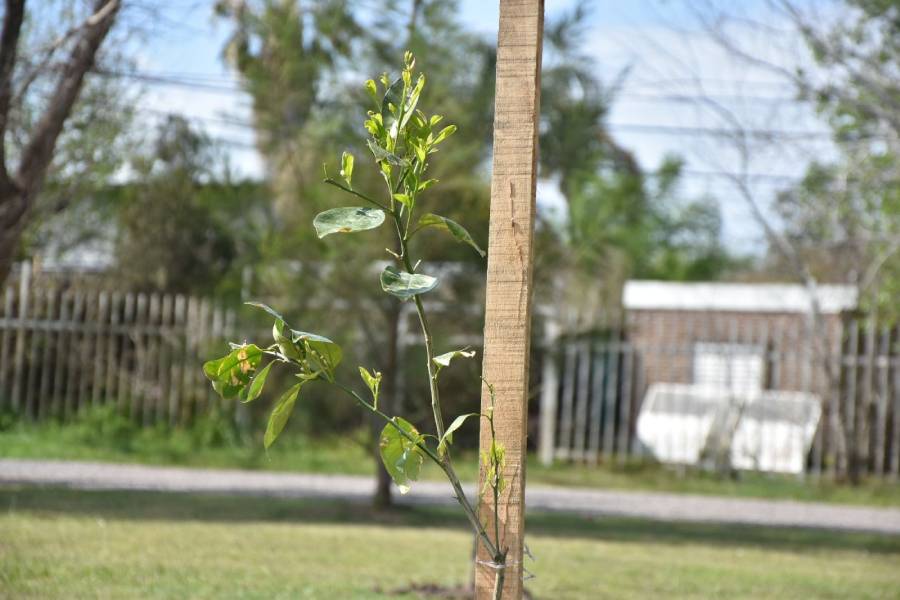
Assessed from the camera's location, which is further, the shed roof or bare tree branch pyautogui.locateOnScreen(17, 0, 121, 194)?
the shed roof

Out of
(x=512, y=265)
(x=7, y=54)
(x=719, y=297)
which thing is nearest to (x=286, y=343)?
(x=512, y=265)

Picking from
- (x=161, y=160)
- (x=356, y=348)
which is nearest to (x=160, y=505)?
(x=356, y=348)

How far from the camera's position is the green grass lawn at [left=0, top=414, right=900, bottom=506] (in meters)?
13.7

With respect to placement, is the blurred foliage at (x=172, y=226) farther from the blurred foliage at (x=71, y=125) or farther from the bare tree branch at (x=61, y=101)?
the bare tree branch at (x=61, y=101)

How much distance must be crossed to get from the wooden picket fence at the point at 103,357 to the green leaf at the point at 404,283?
40.0 feet

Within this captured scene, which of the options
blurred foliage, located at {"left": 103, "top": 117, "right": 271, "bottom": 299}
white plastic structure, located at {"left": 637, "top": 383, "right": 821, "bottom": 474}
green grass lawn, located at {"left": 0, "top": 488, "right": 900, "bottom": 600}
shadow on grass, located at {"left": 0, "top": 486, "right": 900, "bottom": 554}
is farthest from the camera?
blurred foliage, located at {"left": 103, "top": 117, "right": 271, "bottom": 299}

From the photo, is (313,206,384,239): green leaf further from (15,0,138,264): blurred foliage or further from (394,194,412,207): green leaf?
(15,0,138,264): blurred foliage

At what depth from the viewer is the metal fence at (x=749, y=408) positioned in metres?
15.1

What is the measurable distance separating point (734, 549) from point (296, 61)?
15.9ft

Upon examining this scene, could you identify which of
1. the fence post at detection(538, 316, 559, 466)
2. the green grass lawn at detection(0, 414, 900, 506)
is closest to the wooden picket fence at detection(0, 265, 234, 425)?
the green grass lawn at detection(0, 414, 900, 506)

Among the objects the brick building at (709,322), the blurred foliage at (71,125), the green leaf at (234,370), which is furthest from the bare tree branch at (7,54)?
the brick building at (709,322)

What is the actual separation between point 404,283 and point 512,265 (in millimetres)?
342

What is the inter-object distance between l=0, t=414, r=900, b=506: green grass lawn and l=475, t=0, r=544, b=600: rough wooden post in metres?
10.4

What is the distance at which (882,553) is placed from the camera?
9.43 m
